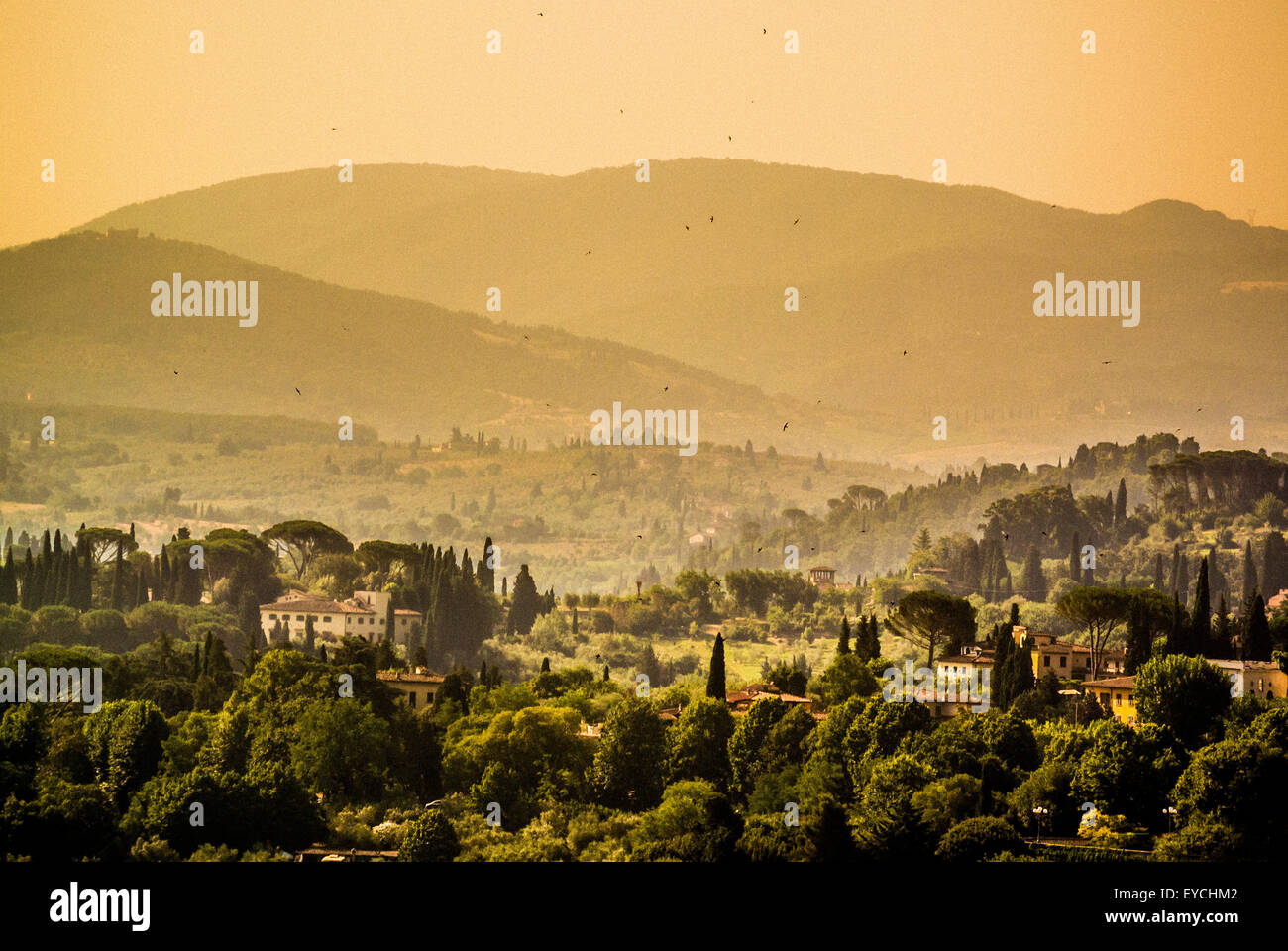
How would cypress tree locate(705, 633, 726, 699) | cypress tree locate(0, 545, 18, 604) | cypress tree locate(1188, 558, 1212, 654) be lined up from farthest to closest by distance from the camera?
cypress tree locate(0, 545, 18, 604) < cypress tree locate(1188, 558, 1212, 654) < cypress tree locate(705, 633, 726, 699)

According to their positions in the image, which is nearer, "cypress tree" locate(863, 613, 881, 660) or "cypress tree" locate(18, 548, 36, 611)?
"cypress tree" locate(863, 613, 881, 660)

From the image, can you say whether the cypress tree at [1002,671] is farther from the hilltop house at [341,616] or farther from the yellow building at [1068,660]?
the hilltop house at [341,616]

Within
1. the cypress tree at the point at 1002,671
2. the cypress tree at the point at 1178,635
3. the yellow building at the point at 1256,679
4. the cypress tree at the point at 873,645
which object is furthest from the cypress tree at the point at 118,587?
the yellow building at the point at 1256,679

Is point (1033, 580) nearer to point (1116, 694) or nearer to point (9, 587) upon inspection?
point (1116, 694)

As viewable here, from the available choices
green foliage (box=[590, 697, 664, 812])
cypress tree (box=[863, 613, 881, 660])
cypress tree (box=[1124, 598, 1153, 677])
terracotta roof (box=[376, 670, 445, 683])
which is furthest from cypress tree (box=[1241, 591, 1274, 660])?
terracotta roof (box=[376, 670, 445, 683])

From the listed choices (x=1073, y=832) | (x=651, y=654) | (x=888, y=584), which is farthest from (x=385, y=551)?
(x=1073, y=832)

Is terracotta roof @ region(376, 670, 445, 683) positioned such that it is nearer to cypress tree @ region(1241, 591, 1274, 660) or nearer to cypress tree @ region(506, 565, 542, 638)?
cypress tree @ region(1241, 591, 1274, 660)

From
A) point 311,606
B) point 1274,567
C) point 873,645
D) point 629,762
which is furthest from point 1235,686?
point 1274,567

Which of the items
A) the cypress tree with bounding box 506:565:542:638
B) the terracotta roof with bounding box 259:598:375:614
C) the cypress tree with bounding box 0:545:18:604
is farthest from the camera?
the cypress tree with bounding box 506:565:542:638

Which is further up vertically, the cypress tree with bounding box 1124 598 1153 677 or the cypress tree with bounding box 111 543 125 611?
the cypress tree with bounding box 111 543 125 611
